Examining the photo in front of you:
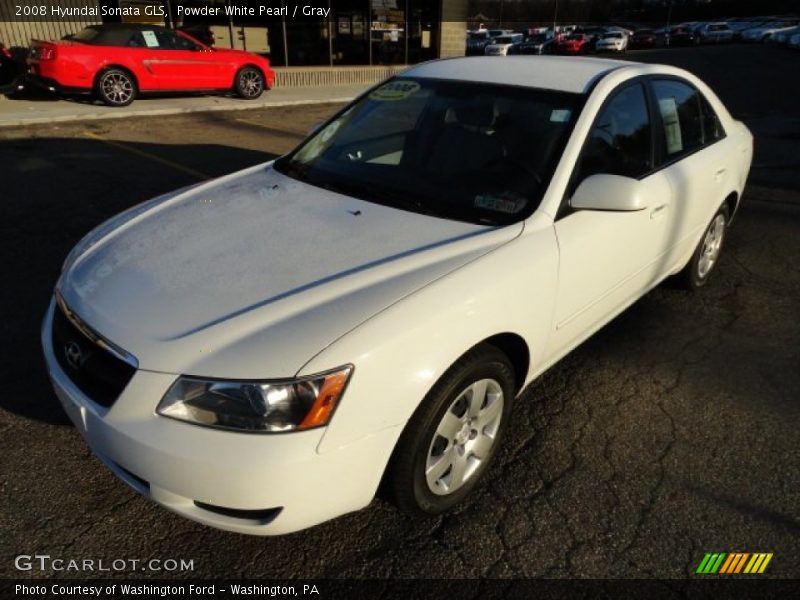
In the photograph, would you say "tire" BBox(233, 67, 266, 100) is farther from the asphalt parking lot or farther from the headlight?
the headlight

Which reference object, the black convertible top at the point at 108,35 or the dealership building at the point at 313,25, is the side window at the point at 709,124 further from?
the dealership building at the point at 313,25

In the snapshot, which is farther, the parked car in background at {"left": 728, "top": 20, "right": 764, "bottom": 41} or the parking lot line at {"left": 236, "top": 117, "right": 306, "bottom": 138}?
the parked car in background at {"left": 728, "top": 20, "right": 764, "bottom": 41}

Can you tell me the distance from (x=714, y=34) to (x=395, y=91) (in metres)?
48.3

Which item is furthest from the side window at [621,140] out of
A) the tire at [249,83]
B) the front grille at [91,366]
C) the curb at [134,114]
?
the tire at [249,83]

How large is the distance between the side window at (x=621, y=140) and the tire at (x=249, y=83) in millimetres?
11564

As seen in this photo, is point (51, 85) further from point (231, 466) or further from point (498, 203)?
point (231, 466)

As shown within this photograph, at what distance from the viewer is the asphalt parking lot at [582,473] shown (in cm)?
221

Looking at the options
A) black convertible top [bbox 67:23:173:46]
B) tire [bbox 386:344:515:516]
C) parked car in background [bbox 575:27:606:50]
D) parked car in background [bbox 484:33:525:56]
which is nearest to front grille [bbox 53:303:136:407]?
tire [bbox 386:344:515:516]

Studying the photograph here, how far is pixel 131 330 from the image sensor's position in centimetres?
197

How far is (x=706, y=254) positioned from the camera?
4301 millimetres

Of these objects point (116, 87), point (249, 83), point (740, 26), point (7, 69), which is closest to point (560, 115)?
point (116, 87)

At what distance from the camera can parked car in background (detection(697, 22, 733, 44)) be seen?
4216cm

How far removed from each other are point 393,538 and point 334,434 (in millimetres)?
716

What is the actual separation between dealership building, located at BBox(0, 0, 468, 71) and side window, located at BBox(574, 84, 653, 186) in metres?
15.3
